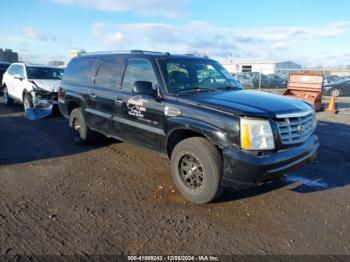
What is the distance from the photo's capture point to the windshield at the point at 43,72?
11398 millimetres

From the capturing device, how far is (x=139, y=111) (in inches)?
203

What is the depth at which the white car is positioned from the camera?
10.5 meters

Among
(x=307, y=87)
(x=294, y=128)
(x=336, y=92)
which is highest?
(x=294, y=128)

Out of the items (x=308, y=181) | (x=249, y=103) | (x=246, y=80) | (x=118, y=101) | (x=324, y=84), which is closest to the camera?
(x=249, y=103)

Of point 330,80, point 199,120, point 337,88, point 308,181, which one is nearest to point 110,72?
point 199,120

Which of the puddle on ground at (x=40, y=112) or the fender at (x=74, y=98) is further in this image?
the puddle on ground at (x=40, y=112)

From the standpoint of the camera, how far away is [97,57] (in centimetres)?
643

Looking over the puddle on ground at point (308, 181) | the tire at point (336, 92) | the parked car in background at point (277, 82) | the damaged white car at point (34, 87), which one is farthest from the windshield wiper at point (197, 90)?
the parked car in background at point (277, 82)

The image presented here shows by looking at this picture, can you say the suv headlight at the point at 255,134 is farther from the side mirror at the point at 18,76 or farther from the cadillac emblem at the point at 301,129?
the side mirror at the point at 18,76

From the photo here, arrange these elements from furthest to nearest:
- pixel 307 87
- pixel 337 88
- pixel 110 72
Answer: pixel 337 88 < pixel 307 87 < pixel 110 72

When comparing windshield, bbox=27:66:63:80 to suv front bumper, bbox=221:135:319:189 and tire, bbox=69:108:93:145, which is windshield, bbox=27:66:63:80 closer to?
tire, bbox=69:108:93:145

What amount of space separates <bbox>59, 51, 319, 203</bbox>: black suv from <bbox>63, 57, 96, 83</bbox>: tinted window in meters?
0.20

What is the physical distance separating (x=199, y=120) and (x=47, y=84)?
311 inches

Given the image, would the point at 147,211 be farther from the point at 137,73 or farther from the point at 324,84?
the point at 324,84
